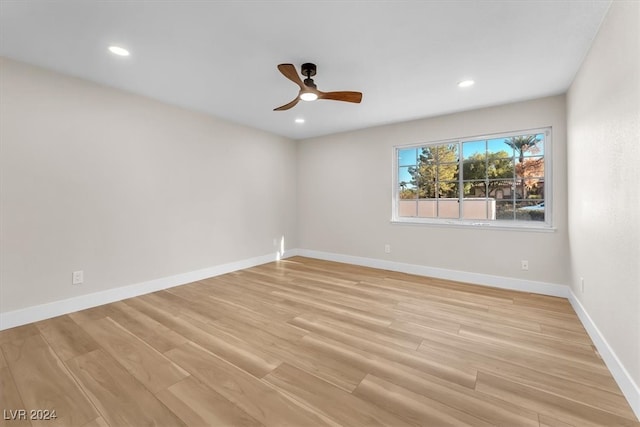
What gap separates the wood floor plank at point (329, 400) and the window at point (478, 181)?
3171 mm

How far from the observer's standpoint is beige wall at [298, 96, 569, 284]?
3.29 meters

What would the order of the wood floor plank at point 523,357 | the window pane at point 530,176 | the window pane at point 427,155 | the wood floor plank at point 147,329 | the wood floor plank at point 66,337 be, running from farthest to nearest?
the window pane at point 427,155 < the window pane at point 530,176 < the wood floor plank at point 147,329 < the wood floor plank at point 66,337 < the wood floor plank at point 523,357

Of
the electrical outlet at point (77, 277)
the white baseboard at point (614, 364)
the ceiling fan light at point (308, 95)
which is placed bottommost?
the white baseboard at point (614, 364)

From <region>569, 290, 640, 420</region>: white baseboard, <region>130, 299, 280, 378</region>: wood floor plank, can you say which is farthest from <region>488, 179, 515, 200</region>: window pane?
<region>130, 299, 280, 378</region>: wood floor plank

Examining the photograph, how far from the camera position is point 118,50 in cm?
231

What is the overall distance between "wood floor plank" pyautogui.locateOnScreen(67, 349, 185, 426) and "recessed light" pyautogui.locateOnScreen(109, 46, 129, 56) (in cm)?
246

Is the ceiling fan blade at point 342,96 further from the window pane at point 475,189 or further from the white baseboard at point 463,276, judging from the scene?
the white baseboard at point 463,276

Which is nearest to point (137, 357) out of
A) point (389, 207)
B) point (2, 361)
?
point (2, 361)

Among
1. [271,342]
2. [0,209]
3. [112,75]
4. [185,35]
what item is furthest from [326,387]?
[112,75]

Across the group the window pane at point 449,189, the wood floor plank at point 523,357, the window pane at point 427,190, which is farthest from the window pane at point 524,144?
the wood floor plank at point 523,357

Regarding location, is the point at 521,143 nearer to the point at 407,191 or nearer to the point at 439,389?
the point at 407,191

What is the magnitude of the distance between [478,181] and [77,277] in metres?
5.04

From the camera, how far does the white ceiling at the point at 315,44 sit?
182 cm

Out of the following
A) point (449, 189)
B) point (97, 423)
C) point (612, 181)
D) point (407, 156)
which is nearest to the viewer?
point (97, 423)
